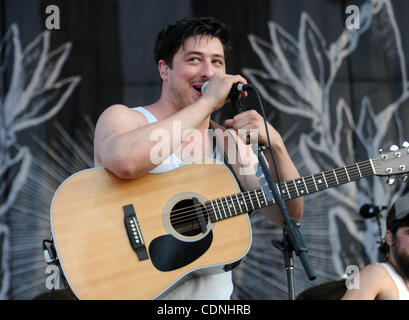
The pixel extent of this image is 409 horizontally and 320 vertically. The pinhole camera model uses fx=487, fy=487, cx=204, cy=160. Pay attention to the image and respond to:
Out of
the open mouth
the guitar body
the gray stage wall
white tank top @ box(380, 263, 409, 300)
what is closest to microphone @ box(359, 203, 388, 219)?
A: the gray stage wall

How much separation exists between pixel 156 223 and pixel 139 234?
9 centimetres

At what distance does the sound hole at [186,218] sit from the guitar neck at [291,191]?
0.06 meters

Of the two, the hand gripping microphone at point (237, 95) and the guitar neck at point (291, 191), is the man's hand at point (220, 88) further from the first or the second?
the guitar neck at point (291, 191)

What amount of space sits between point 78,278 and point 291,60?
9.31 feet

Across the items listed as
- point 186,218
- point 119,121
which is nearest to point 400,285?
point 186,218

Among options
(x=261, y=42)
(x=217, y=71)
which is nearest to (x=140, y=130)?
(x=217, y=71)

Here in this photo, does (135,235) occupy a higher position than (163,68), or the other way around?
(163,68)

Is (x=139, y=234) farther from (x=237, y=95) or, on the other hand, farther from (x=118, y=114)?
(x=237, y=95)

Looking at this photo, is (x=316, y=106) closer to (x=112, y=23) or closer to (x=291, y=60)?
(x=291, y=60)

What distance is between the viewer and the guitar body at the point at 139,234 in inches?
74.3

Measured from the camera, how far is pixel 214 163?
7.36 feet

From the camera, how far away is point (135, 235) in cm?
196

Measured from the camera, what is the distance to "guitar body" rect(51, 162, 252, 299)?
1.89 m
